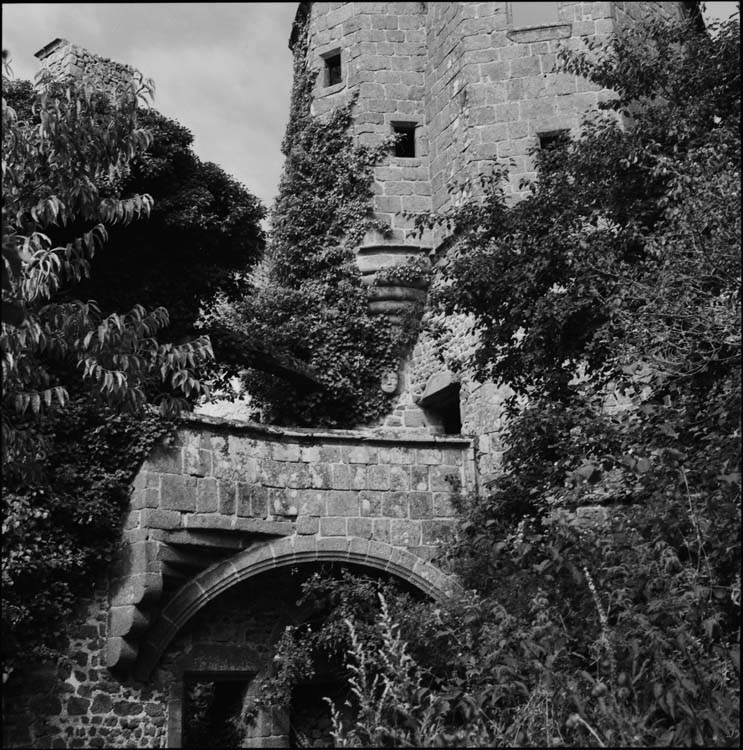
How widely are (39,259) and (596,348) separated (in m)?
4.29

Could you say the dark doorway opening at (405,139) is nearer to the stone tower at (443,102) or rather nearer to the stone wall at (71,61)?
the stone tower at (443,102)

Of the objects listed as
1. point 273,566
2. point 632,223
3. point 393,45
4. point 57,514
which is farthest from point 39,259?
point 393,45

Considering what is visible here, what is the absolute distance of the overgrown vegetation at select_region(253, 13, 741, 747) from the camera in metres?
6.17

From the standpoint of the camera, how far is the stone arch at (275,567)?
9500 mm

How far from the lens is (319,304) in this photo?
45.0ft

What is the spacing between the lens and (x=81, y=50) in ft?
43.4

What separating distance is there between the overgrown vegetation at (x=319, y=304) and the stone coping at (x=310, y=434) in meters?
2.62

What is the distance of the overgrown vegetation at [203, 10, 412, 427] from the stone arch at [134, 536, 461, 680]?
3.26 m

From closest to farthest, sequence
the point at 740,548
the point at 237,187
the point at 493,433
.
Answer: the point at 740,548 → the point at 493,433 → the point at 237,187

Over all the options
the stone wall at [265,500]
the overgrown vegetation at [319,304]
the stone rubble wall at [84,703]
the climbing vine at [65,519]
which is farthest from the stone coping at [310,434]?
the overgrown vegetation at [319,304]

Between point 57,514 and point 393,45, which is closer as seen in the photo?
point 57,514

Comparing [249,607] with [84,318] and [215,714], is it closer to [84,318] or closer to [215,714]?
[215,714]

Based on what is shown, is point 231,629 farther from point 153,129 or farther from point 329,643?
point 153,129

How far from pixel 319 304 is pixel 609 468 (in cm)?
715
